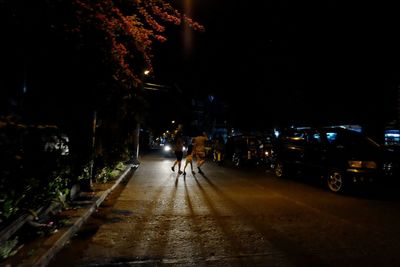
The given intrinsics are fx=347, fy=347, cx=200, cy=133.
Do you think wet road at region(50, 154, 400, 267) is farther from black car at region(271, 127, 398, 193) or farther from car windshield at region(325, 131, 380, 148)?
car windshield at region(325, 131, 380, 148)

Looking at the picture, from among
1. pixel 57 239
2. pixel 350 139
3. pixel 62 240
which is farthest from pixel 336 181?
pixel 57 239

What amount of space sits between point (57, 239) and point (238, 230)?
3.23 meters

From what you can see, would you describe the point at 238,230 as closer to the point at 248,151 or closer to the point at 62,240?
the point at 62,240

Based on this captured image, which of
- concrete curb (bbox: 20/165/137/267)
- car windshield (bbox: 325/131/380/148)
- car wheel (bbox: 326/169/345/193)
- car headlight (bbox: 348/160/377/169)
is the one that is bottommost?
concrete curb (bbox: 20/165/137/267)

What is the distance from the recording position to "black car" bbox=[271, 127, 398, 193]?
10.4 m

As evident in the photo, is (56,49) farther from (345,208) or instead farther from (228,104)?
(228,104)

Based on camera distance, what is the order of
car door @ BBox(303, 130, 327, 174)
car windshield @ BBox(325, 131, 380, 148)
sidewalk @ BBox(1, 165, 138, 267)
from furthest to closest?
car door @ BBox(303, 130, 327, 174), car windshield @ BBox(325, 131, 380, 148), sidewalk @ BBox(1, 165, 138, 267)

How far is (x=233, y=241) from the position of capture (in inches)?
236

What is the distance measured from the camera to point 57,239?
5.55m

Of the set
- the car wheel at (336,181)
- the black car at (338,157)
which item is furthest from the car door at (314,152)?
the car wheel at (336,181)

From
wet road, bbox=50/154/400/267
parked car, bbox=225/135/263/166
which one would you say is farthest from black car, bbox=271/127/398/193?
parked car, bbox=225/135/263/166

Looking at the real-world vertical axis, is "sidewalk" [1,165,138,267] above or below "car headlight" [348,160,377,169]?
below

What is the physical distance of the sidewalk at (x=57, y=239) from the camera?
465cm

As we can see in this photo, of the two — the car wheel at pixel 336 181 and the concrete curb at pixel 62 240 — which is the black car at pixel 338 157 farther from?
the concrete curb at pixel 62 240
